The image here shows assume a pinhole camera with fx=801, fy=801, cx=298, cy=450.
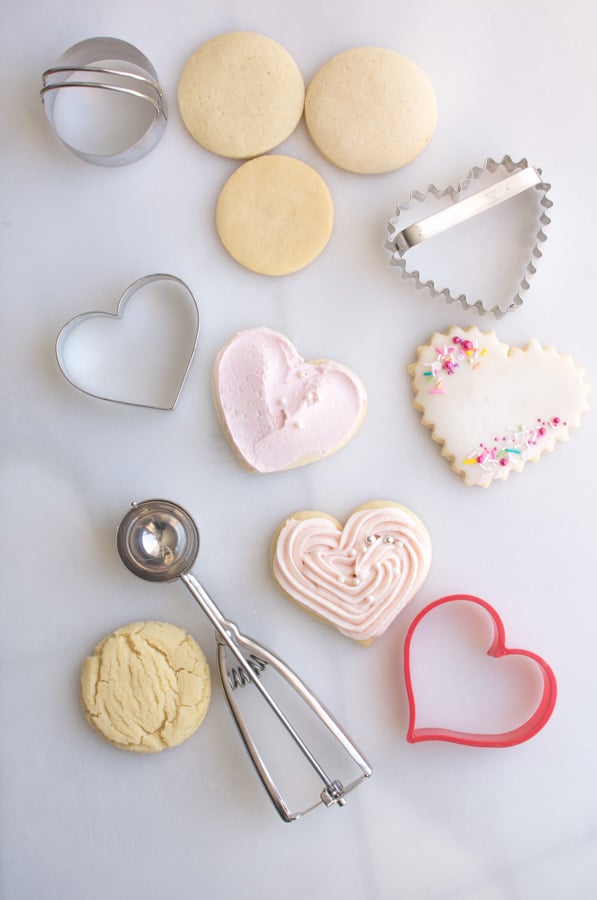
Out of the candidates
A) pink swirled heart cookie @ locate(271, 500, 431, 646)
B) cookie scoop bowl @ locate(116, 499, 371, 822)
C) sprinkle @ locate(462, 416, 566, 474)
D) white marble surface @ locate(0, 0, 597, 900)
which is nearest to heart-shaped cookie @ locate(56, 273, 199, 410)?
white marble surface @ locate(0, 0, 597, 900)

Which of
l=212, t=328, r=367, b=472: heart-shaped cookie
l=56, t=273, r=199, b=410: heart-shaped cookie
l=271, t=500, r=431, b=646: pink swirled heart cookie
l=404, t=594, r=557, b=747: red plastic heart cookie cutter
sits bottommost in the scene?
l=404, t=594, r=557, b=747: red plastic heart cookie cutter

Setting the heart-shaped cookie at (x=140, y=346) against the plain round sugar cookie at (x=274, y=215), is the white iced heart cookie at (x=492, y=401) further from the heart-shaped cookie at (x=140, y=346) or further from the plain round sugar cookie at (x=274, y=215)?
the heart-shaped cookie at (x=140, y=346)

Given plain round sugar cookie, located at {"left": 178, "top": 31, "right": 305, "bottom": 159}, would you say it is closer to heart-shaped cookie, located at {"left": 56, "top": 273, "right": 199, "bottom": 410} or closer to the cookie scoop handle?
heart-shaped cookie, located at {"left": 56, "top": 273, "right": 199, "bottom": 410}

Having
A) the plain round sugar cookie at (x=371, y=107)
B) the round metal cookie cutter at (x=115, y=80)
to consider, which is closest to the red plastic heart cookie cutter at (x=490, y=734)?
the plain round sugar cookie at (x=371, y=107)

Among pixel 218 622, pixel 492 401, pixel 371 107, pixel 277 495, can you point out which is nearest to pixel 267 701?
pixel 218 622

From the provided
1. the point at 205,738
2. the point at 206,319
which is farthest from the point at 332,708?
the point at 206,319
